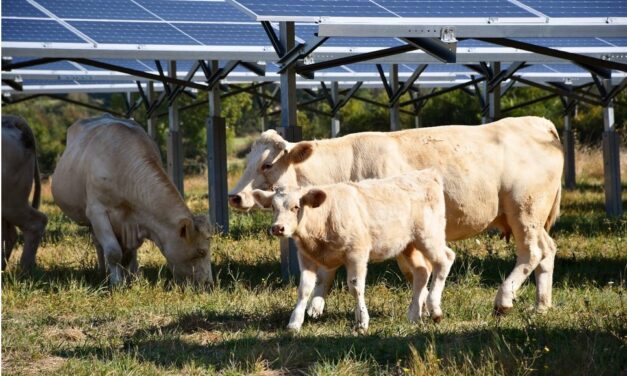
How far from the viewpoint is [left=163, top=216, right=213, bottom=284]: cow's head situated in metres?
11.0

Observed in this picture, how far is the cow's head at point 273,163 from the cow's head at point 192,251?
174 cm

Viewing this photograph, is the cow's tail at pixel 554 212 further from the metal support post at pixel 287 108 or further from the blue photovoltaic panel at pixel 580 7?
the metal support post at pixel 287 108

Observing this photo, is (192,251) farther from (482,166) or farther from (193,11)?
(193,11)

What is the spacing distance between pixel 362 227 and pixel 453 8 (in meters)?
3.61

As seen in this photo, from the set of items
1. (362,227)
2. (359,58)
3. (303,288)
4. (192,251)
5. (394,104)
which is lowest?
(192,251)

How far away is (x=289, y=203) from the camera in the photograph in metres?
7.57

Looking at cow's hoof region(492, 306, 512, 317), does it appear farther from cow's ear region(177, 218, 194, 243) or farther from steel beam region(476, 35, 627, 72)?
cow's ear region(177, 218, 194, 243)

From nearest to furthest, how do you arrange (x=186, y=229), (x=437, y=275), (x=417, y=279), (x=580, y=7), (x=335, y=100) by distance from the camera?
(x=437, y=275) < (x=417, y=279) < (x=580, y=7) < (x=186, y=229) < (x=335, y=100)

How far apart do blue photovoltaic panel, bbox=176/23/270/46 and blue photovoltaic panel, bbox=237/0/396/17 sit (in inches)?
158

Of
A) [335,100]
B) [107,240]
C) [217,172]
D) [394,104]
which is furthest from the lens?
[335,100]

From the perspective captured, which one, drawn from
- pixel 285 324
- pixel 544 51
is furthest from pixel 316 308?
pixel 544 51

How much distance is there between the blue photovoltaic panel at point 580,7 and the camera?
1044 cm

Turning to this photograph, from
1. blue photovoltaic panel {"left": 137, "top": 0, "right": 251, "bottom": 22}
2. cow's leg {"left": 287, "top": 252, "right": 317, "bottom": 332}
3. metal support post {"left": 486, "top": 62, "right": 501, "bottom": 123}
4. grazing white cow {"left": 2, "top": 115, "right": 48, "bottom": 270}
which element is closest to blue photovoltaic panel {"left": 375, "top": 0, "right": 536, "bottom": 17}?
cow's leg {"left": 287, "top": 252, "right": 317, "bottom": 332}

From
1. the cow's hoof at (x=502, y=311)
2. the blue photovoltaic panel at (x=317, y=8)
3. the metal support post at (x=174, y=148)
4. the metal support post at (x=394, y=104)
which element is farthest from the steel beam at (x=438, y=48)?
the metal support post at (x=394, y=104)
